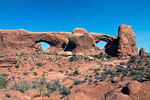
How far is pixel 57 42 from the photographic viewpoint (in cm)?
2711

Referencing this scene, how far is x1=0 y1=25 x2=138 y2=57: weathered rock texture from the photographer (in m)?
21.5

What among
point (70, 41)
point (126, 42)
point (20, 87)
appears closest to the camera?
point (20, 87)

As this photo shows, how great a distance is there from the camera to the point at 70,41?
2334 centimetres

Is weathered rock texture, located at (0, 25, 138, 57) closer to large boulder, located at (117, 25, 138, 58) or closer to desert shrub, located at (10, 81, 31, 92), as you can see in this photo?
large boulder, located at (117, 25, 138, 58)

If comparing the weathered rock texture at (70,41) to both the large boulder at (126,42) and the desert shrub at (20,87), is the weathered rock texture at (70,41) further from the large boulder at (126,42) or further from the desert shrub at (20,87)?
the desert shrub at (20,87)

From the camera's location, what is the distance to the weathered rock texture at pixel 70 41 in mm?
21484

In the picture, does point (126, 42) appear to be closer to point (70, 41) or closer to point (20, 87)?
point (70, 41)

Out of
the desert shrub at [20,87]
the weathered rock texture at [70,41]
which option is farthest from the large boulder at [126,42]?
the desert shrub at [20,87]

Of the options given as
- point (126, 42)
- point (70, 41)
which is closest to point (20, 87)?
point (70, 41)

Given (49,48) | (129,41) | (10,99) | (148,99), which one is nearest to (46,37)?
(49,48)

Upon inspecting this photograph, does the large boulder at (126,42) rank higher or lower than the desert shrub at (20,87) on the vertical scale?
higher

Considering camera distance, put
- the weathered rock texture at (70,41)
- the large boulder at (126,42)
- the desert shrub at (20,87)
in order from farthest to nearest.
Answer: the weathered rock texture at (70,41) < the large boulder at (126,42) < the desert shrub at (20,87)

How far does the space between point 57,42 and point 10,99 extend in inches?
879

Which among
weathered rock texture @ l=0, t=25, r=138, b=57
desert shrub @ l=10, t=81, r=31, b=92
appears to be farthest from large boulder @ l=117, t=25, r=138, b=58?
desert shrub @ l=10, t=81, r=31, b=92
